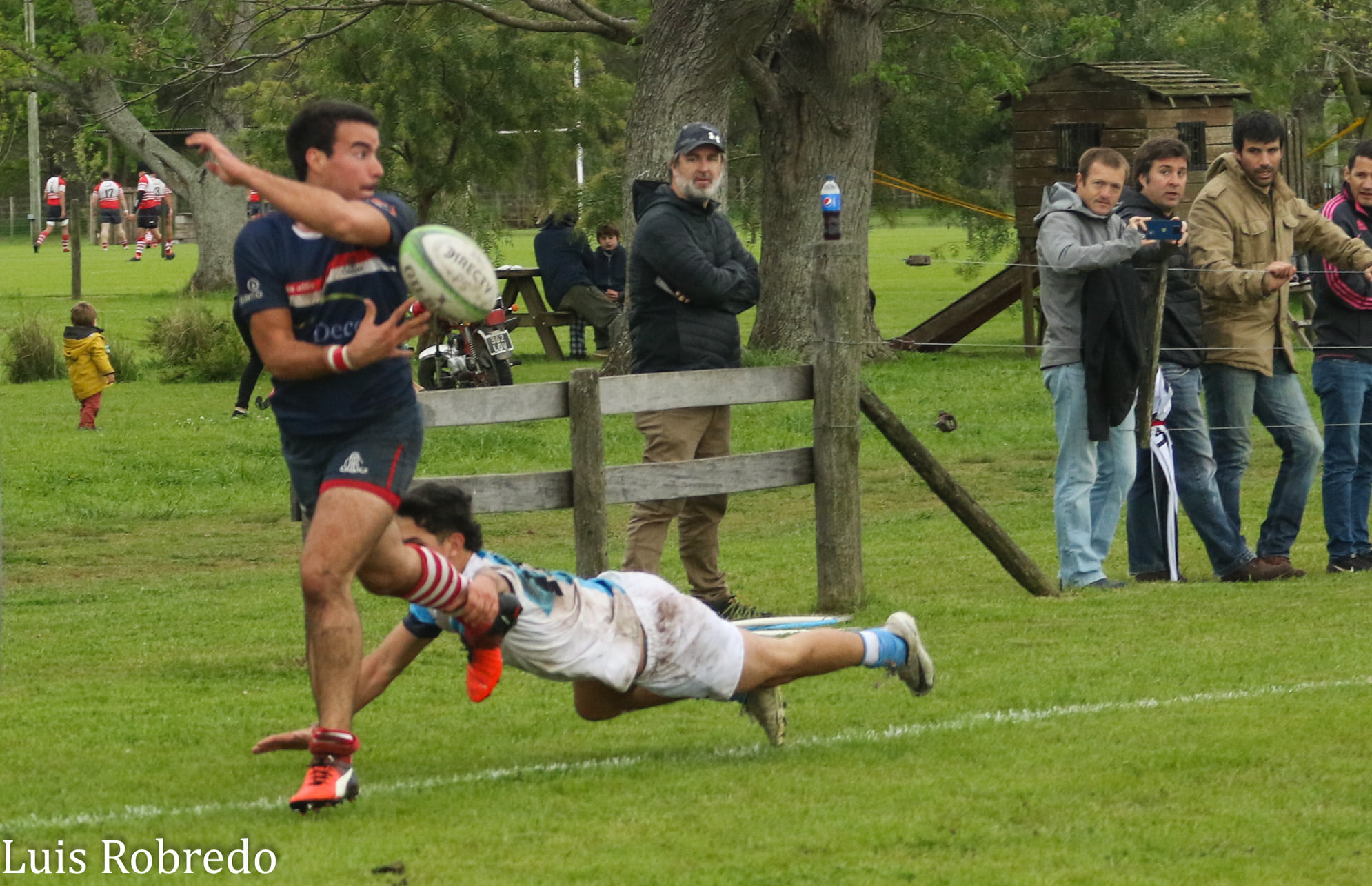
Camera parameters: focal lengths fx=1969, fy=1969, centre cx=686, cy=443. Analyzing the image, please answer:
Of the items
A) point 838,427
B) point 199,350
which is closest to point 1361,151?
point 838,427

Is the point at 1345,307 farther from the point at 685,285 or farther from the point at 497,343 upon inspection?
the point at 497,343

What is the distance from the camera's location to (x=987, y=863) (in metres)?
5.09

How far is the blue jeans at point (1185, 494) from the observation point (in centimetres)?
1026

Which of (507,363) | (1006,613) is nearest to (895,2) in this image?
(507,363)

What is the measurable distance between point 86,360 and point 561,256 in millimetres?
8107

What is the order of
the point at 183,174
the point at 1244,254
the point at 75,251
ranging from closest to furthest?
the point at 1244,254 < the point at 75,251 < the point at 183,174

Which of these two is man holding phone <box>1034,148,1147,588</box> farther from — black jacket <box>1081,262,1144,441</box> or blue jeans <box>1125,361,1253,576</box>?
blue jeans <box>1125,361,1253,576</box>

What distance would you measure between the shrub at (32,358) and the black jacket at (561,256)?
20.1 feet

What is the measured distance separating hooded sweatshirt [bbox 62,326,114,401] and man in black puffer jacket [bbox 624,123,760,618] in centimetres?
1040

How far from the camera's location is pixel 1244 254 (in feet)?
33.8

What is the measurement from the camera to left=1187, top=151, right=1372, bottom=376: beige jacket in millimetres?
10273

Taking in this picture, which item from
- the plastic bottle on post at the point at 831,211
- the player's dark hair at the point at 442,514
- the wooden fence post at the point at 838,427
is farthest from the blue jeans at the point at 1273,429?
the player's dark hair at the point at 442,514

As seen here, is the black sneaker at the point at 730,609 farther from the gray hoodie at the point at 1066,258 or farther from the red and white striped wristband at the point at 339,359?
the red and white striped wristband at the point at 339,359

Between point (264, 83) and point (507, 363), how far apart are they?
8690mm
